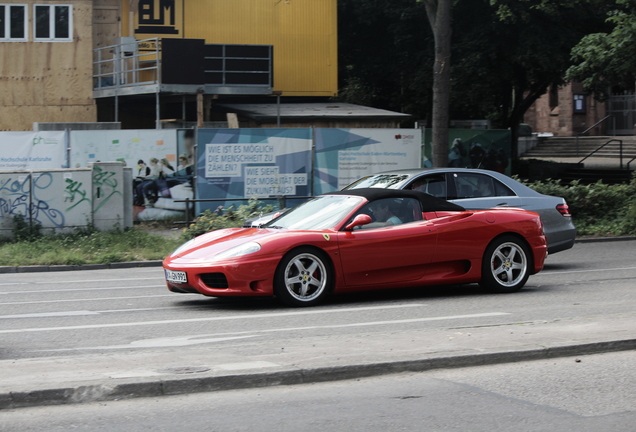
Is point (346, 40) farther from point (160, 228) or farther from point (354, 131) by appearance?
point (160, 228)

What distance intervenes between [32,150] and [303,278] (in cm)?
1344

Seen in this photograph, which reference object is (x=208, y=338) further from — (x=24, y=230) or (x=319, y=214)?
(x=24, y=230)

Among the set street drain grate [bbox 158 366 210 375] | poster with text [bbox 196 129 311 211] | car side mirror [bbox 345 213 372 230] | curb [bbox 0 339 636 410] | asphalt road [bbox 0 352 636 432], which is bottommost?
asphalt road [bbox 0 352 636 432]

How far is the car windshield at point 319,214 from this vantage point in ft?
33.5

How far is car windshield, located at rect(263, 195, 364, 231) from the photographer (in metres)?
10.2

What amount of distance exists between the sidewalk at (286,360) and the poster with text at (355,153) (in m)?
15.1

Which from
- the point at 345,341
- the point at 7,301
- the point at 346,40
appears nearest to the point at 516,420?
the point at 345,341

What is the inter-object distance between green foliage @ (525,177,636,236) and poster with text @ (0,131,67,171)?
38.1ft

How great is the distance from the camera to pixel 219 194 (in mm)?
21984

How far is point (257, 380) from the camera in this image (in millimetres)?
6164

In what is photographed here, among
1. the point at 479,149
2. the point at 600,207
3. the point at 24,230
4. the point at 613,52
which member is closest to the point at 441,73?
the point at 613,52

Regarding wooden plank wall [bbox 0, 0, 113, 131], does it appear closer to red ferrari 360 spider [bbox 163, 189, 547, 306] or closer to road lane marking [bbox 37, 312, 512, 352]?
red ferrari 360 spider [bbox 163, 189, 547, 306]

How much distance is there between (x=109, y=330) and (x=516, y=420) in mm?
4606

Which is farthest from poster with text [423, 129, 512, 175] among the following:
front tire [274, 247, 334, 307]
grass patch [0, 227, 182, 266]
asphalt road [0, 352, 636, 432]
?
asphalt road [0, 352, 636, 432]
